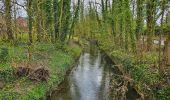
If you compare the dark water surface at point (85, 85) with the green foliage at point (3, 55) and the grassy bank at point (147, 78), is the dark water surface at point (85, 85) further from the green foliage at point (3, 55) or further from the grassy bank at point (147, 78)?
the green foliage at point (3, 55)

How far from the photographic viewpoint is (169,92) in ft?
60.2

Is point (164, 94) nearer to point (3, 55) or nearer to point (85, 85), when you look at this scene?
point (85, 85)

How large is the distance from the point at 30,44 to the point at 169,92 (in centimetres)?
1197

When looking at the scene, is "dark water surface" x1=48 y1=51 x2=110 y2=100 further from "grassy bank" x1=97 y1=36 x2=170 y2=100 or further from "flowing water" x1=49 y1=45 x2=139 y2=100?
"grassy bank" x1=97 y1=36 x2=170 y2=100

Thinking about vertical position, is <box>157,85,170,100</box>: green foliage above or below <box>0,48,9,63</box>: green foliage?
below

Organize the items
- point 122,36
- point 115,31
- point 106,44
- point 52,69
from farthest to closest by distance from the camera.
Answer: point 106,44, point 115,31, point 122,36, point 52,69

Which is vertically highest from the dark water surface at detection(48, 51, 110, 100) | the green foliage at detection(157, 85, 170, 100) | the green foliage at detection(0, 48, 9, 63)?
the green foliage at detection(0, 48, 9, 63)

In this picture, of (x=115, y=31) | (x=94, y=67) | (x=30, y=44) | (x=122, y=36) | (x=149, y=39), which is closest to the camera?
(x=30, y=44)

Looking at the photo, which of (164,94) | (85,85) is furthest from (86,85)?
(164,94)

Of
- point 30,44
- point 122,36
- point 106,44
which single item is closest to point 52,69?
point 30,44

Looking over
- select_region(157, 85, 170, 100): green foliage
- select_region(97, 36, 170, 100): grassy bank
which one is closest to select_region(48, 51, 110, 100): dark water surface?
select_region(97, 36, 170, 100): grassy bank

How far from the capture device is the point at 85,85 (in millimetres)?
29906

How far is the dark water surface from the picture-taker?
2512cm

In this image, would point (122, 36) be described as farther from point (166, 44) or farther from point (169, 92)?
point (169, 92)
